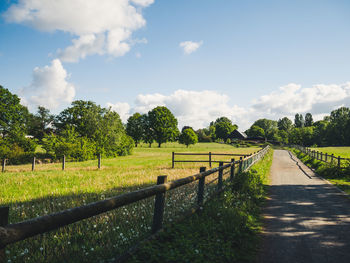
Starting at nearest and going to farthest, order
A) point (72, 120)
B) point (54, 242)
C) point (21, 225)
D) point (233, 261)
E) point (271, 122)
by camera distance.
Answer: point (21, 225), point (233, 261), point (54, 242), point (72, 120), point (271, 122)

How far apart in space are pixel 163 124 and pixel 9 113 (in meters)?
39.9

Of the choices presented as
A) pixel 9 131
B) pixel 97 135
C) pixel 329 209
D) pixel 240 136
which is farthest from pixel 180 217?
pixel 240 136

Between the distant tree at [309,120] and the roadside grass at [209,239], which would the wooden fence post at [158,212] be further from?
the distant tree at [309,120]

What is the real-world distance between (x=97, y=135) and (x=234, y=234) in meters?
40.5

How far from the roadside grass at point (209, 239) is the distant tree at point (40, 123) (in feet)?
209

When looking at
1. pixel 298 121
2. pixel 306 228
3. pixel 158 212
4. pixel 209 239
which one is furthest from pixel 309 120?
pixel 158 212

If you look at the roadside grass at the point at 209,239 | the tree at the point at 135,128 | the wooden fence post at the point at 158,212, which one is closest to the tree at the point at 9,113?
the tree at the point at 135,128

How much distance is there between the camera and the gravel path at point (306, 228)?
4.04m

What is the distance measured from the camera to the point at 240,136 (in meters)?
122

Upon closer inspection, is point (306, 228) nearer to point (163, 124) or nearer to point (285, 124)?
point (163, 124)

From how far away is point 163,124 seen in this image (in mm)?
70688

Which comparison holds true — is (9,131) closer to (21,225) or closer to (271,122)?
(21,225)

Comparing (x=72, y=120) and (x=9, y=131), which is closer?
(x=9, y=131)

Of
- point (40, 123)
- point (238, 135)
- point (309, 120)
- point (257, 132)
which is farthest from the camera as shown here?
point (309, 120)
